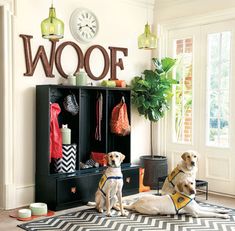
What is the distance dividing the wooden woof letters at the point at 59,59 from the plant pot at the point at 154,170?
1307 millimetres

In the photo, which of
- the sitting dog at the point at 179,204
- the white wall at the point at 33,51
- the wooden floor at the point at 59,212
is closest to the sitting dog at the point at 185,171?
the sitting dog at the point at 179,204

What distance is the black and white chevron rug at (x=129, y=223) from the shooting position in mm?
4016

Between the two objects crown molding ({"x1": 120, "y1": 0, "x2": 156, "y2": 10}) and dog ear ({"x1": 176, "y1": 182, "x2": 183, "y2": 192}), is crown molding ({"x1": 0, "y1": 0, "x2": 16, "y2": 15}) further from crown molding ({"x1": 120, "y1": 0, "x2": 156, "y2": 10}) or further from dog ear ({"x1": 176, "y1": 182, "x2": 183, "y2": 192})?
dog ear ({"x1": 176, "y1": 182, "x2": 183, "y2": 192})

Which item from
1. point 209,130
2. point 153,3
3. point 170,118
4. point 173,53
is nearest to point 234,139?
point 209,130

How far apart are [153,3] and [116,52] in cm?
111

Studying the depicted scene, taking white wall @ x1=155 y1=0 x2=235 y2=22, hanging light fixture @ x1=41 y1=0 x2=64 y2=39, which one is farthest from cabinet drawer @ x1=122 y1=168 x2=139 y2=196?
white wall @ x1=155 y1=0 x2=235 y2=22

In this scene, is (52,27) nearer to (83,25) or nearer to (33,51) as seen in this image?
(33,51)

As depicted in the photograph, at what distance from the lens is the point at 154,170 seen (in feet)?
18.8

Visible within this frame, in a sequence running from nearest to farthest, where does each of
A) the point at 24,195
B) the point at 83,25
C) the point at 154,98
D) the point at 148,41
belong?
the point at 24,195
the point at 148,41
the point at 83,25
the point at 154,98

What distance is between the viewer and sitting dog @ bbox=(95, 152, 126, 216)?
4.47 metres

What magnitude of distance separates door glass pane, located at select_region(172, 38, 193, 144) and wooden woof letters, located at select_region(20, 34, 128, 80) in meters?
0.85

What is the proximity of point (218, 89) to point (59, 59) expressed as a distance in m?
2.18

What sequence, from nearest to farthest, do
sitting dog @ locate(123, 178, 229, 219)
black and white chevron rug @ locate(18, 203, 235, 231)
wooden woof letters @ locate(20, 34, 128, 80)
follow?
black and white chevron rug @ locate(18, 203, 235, 231), sitting dog @ locate(123, 178, 229, 219), wooden woof letters @ locate(20, 34, 128, 80)

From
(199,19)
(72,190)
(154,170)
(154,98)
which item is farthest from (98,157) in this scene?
(199,19)
